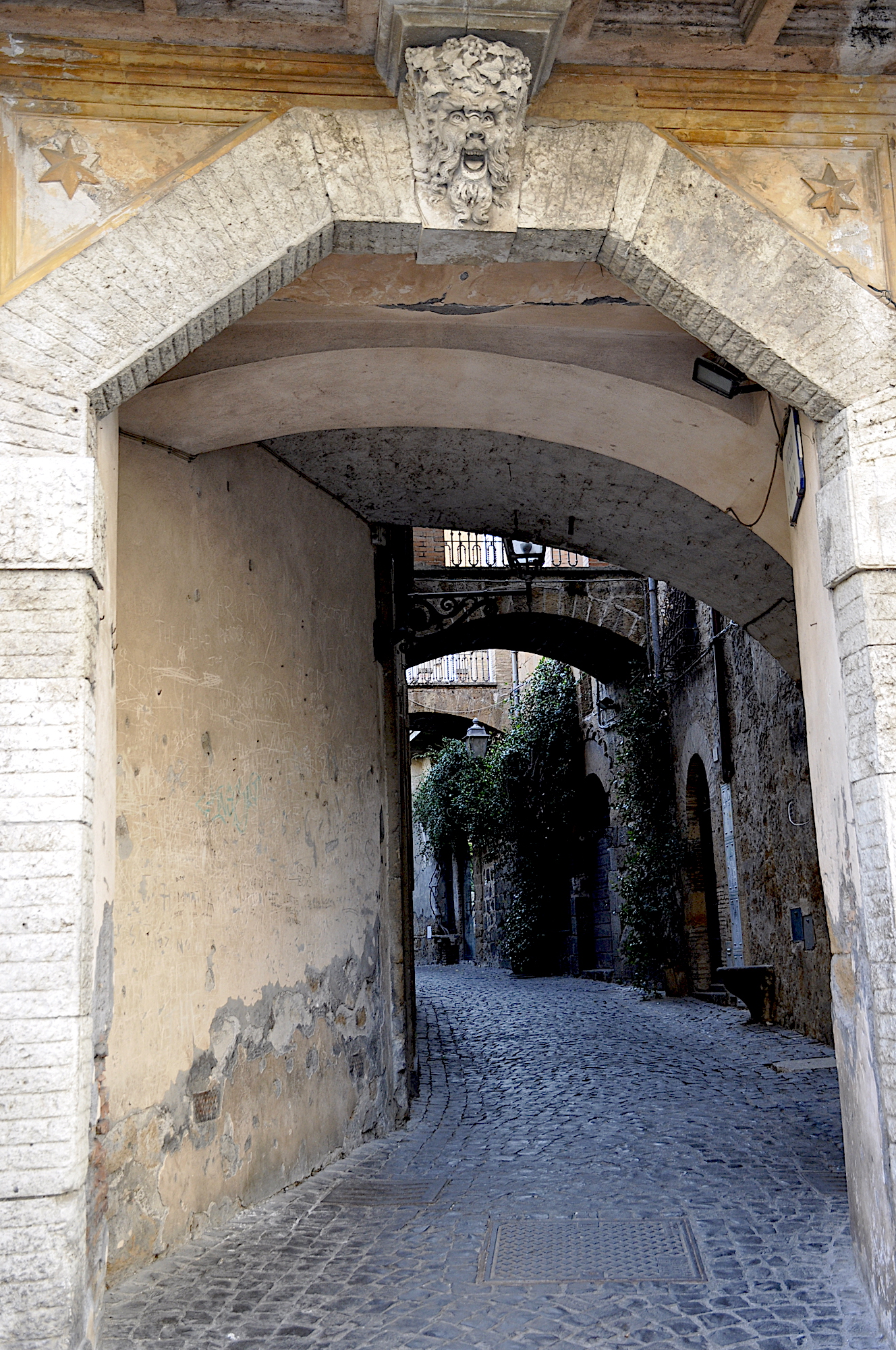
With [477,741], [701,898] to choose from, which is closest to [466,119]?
[701,898]

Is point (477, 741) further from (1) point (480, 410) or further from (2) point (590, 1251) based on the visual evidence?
(2) point (590, 1251)

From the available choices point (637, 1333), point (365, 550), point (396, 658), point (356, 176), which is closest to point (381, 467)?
point (365, 550)

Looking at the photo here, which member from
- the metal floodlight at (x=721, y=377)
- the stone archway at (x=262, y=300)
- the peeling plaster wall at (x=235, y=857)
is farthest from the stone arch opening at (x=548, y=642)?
the stone archway at (x=262, y=300)

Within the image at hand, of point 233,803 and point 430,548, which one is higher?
point 430,548

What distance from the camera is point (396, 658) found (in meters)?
7.07

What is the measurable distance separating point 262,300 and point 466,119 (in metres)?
0.77

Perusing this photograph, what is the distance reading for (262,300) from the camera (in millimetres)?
3330

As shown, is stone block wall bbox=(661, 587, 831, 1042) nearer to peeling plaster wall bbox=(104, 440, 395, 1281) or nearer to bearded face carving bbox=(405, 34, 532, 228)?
peeling plaster wall bbox=(104, 440, 395, 1281)

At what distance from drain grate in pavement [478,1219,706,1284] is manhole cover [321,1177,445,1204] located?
1.84ft

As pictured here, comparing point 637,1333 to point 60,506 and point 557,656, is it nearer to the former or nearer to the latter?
point 60,506

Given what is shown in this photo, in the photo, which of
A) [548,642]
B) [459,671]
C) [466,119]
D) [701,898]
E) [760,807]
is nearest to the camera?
[466,119]

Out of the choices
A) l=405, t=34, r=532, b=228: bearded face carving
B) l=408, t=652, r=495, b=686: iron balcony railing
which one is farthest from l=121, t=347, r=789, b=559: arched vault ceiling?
l=408, t=652, r=495, b=686: iron balcony railing

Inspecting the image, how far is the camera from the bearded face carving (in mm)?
3113

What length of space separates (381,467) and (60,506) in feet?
10.2
